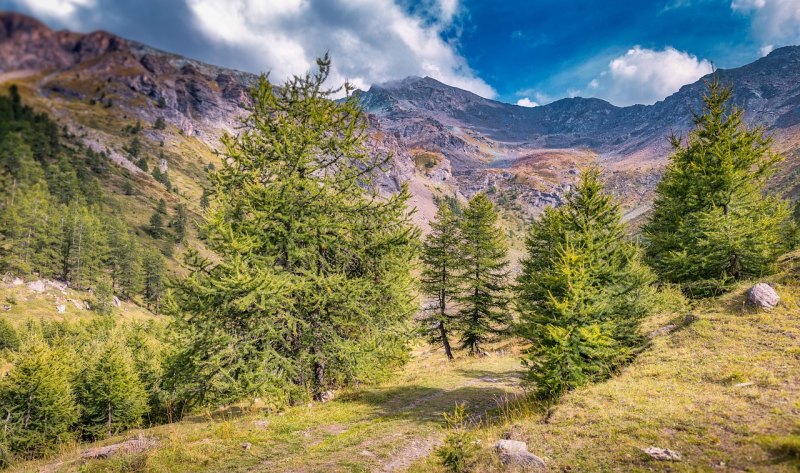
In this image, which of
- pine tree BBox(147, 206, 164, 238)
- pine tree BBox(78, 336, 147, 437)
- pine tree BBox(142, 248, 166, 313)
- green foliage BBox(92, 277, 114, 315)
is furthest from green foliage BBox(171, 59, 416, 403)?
pine tree BBox(147, 206, 164, 238)

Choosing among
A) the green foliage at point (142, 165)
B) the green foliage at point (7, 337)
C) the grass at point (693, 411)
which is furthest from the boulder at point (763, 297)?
the green foliage at point (142, 165)

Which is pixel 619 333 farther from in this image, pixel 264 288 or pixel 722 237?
pixel 264 288

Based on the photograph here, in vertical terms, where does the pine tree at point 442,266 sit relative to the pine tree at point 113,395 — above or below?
above

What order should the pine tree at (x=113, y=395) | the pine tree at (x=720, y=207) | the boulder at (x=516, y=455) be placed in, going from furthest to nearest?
the pine tree at (x=113, y=395) < the pine tree at (x=720, y=207) < the boulder at (x=516, y=455)

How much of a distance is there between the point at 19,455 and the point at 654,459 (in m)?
31.6

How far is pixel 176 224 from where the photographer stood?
138500mm

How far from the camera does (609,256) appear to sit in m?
13.8

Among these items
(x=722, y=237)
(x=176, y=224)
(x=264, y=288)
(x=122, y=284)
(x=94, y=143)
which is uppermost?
(x=94, y=143)

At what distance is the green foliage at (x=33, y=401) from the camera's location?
22.5 metres

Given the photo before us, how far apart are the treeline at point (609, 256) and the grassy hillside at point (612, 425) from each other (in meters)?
1.54

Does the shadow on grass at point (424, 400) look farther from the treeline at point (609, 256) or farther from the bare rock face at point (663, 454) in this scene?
the bare rock face at point (663, 454)

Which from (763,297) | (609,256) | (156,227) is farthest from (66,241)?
(763,297)

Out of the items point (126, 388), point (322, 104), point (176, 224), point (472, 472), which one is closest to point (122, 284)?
point (176, 224)

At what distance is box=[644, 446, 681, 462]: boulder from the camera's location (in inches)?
272
